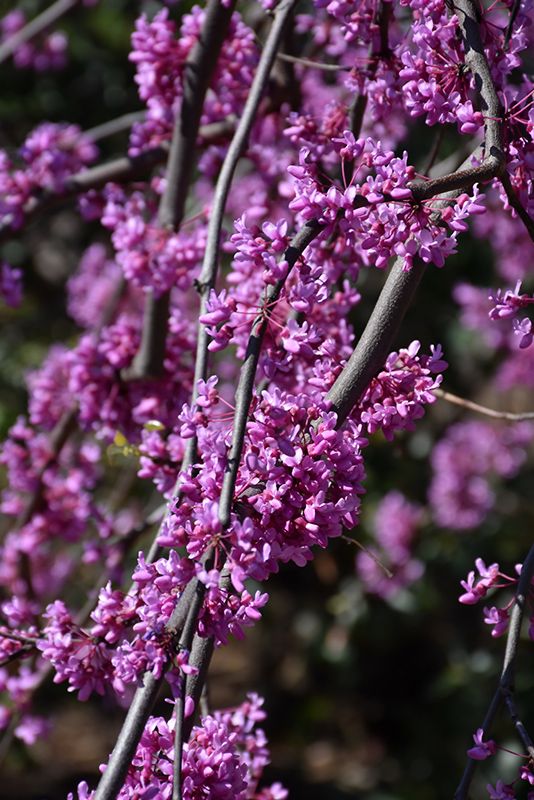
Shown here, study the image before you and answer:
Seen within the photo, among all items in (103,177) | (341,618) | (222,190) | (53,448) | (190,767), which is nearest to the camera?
(190,767)

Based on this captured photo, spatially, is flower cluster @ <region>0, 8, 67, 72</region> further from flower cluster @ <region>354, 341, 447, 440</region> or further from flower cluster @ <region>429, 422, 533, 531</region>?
flower cluster @ <region>354, 341, 447, 440</region>

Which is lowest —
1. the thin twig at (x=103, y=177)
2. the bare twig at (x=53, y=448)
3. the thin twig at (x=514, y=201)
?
the thin twig at (x=514, y=201)

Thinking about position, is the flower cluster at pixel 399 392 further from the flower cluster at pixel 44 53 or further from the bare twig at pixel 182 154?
the flower cluster at pixel 44 53

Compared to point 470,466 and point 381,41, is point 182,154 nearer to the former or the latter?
point 381,41

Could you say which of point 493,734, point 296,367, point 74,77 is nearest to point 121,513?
point 493,734

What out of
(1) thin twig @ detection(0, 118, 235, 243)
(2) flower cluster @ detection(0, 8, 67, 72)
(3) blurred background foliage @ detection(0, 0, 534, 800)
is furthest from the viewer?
(2) flower cluster @ detection(0, 8, 67, 72)

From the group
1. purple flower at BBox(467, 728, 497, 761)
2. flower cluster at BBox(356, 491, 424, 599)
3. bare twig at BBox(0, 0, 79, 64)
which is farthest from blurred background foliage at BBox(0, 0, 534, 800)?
purple flower at BBox(467, 728, 497, 761)

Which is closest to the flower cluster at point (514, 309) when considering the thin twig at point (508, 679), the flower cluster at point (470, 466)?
the thin twig at point (508, 679)

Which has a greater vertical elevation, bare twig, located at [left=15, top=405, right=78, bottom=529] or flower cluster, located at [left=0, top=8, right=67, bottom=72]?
flower cluster, located at [left=0, top=8, right=67, bottom=72]

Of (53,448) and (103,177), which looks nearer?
(103,177)

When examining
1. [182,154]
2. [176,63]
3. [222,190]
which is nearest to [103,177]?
[182,154]
